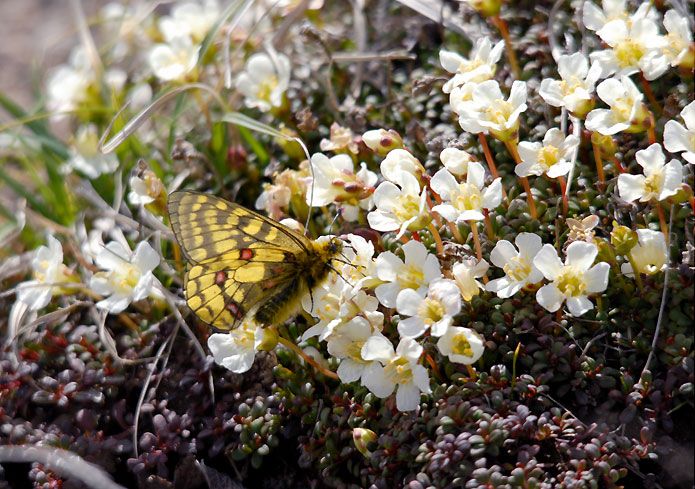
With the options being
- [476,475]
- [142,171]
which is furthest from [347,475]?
[142,171]

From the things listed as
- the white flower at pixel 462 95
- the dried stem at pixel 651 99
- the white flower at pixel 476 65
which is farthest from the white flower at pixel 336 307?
the dried stem at pixel 651 99

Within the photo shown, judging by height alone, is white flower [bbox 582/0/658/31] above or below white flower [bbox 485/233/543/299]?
above

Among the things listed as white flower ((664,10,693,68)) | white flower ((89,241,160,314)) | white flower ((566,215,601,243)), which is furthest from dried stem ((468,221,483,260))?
white flower ((89,241,160,314))

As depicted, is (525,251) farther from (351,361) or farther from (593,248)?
(351,361)

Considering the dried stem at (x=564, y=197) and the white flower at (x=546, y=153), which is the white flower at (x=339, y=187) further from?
the dried stem at (x=564, y=197)

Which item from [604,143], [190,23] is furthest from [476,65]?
[190,23]

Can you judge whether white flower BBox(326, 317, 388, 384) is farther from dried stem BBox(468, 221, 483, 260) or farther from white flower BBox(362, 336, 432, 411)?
dried stem BBox(468, 221, 483, 260)
